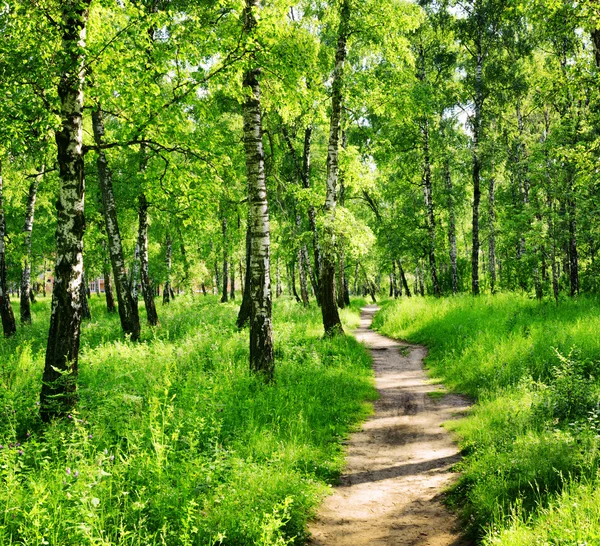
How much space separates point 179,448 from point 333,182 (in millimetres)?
10015

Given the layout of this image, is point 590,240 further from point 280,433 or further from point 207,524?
point 207,524

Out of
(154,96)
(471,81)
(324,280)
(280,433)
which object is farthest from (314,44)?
(471,81)

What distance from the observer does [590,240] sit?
18125 millimetres

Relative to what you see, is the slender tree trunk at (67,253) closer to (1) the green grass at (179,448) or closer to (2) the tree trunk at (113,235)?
(1) the green grass at (179,448)

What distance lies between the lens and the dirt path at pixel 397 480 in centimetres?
464

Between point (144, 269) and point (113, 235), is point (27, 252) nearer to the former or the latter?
point (144, 269)

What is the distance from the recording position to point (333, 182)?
13711mm

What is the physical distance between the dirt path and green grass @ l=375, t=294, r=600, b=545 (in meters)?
0.33

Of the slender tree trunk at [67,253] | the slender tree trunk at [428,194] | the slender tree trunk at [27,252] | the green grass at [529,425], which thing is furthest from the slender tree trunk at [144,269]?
the slender tree trunk at [428,194]

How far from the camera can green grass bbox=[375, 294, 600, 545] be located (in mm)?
4043

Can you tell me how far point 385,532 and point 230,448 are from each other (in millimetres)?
2165

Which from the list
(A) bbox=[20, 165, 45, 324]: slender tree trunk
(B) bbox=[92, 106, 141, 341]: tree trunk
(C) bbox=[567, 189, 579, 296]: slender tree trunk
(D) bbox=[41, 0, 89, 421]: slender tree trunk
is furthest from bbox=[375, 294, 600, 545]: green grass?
Answer: (A) bbox=[20, 165, 45, 324]: slender tree trunk

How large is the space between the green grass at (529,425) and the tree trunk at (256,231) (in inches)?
154

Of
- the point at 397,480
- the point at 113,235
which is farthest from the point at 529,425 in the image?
the point at 113,235
